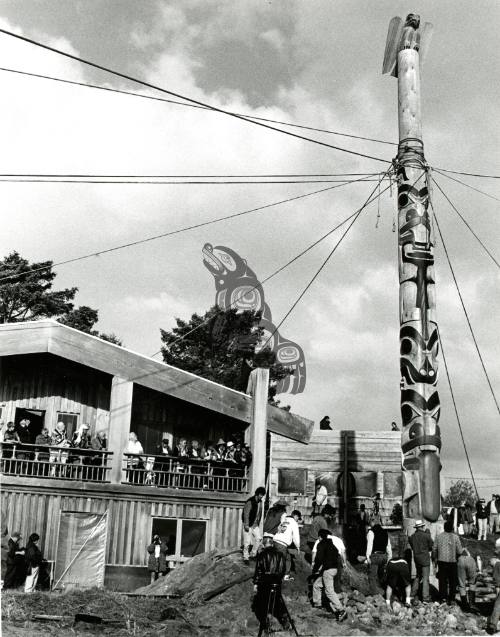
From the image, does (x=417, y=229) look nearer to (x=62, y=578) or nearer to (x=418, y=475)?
(x=418, y=475)

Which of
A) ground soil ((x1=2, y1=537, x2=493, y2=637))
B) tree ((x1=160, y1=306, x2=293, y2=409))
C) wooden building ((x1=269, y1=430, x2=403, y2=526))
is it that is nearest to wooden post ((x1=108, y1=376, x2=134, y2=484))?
ground soil ((x1=2, y1=537, x2=493, y2=637))

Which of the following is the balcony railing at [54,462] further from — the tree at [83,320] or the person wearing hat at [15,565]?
the tree at [83,320]

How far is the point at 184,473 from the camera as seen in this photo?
22.4m

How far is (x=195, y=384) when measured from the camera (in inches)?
915

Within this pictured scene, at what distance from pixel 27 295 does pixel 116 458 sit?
28235 millimetres

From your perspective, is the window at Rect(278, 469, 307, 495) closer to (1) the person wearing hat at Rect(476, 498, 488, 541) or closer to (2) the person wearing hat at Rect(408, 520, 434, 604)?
(1) the person wearing hat at Rect(476, 498, 488, 541)

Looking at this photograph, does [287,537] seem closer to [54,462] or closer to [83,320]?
[54,462]

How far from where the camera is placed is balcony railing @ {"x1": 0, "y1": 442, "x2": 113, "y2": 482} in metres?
21.2

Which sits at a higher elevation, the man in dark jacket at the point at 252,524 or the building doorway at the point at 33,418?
the building doorway at the point at 33,418

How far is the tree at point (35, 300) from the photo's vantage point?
47.7 metres

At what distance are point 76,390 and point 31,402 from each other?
51.3 inches

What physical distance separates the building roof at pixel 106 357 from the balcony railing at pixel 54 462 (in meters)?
2.35

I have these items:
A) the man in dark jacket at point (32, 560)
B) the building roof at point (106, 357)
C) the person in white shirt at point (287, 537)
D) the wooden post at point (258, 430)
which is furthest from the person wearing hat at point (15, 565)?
the person in white shirt at point (287, 537)

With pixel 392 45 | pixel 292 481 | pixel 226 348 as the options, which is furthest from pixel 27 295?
pixel 392 45
